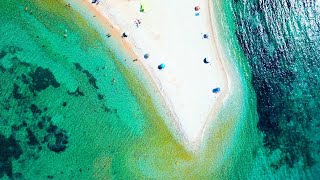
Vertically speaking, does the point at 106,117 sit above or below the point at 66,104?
below

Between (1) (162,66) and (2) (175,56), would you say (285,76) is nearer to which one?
(2) (175,56)

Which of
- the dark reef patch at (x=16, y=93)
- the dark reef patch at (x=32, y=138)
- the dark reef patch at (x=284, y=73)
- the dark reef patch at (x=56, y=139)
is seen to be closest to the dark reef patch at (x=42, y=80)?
the dark reef patch at (x=16, y=93)

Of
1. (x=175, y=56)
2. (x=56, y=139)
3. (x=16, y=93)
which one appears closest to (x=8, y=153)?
(x=56, y=139)

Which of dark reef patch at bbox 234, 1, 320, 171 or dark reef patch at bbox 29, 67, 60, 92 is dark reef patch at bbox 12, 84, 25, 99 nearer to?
dark reef patch at bbox 29, 67, 60, 92

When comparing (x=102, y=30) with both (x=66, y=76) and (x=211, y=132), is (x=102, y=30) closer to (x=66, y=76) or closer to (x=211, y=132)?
(x=66, y=76)

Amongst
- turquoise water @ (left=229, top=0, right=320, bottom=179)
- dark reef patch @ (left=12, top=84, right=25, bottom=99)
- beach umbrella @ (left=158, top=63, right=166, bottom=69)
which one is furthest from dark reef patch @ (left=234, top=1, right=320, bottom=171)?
dark reef patch @ (left=12, top=84, right=25, bottom=99)

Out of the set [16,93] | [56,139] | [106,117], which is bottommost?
[106,117]
